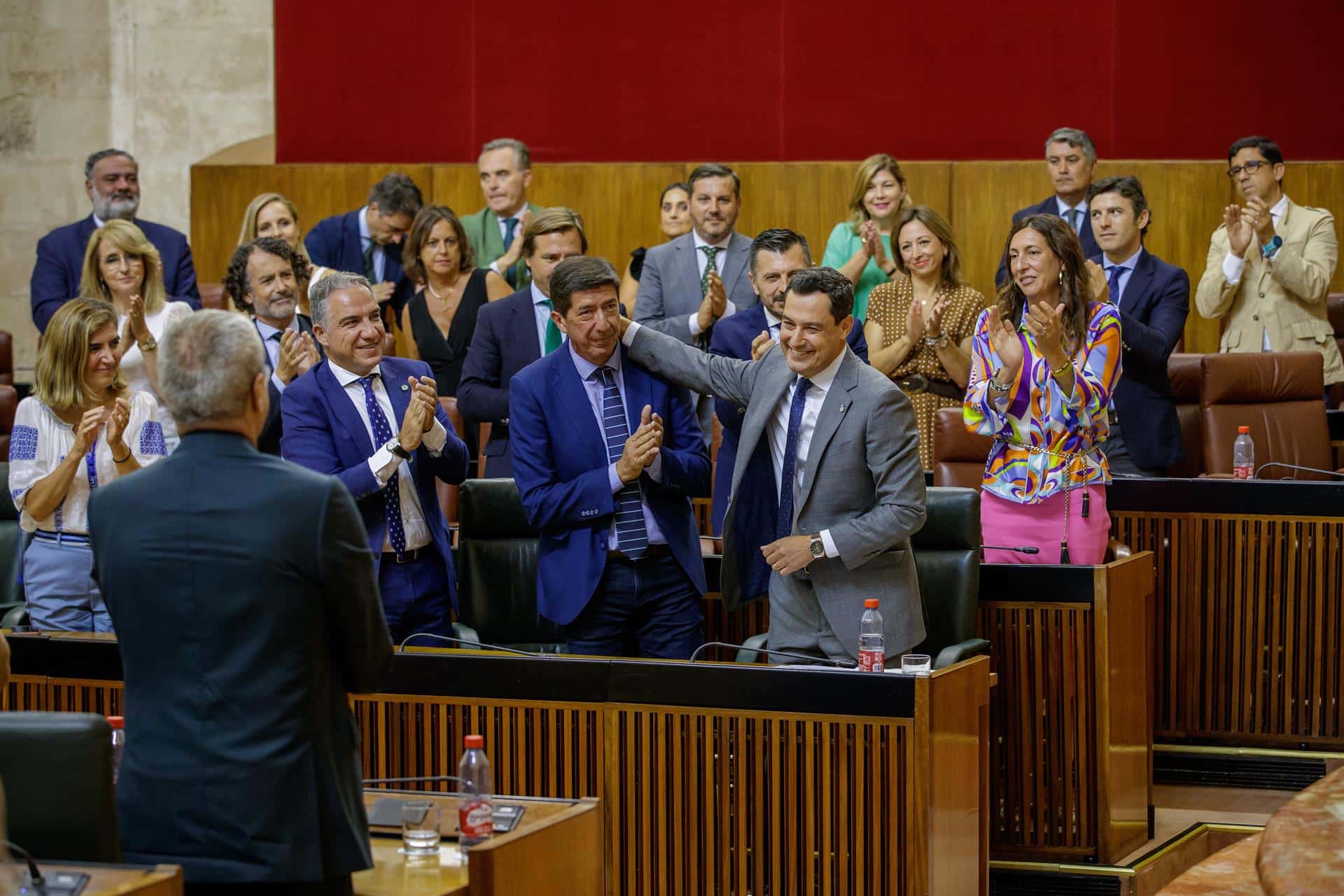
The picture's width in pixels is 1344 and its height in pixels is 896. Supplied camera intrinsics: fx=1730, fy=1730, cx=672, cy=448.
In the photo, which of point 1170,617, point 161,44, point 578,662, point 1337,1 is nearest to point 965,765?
point 578,662

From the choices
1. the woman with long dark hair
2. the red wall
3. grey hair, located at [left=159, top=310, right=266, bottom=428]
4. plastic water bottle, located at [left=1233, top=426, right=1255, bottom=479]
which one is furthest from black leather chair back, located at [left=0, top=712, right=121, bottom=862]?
the red wall

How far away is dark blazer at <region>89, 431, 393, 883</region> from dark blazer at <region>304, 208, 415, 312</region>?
430 centimetres

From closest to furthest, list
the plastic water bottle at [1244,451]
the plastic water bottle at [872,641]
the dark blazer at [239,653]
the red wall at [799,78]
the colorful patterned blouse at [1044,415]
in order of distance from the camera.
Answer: the dark blazer at [239,653] → the plastic water bottle at [872,641] → the colorful patterned blouse at [1044,415] → the plastic water bottle at [1244,451] → the red wall at [799,78]

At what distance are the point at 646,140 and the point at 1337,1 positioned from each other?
3.21 meters

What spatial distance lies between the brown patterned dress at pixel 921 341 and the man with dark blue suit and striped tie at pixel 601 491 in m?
1.50

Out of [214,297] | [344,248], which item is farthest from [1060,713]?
[214,297]

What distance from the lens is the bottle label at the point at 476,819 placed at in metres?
2.51

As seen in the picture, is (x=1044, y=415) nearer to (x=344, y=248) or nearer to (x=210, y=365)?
(x=210, y=365)

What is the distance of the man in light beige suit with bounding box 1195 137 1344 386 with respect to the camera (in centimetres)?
610

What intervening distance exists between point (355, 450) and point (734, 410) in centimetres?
94

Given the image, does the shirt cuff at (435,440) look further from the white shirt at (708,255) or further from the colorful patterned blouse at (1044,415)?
the white shirt at (708,255)

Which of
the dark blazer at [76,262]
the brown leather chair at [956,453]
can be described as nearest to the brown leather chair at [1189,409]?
the brown leather chair at [956,453]

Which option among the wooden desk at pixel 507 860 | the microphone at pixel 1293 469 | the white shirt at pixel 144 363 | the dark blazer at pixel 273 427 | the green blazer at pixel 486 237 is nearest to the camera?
the wooden desk at pixel 507 860

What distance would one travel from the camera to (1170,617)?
16.3ft
